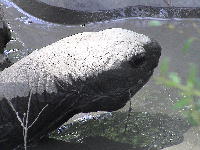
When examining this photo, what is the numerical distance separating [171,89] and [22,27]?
3.03 meters

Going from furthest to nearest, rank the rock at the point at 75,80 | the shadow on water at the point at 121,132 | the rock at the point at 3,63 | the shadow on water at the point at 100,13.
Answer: the shadow on water at the point at 100,13 < the rock at the point at 3,63 < the shadow on water at the point at 121,132 < the rock at the point at 75,80

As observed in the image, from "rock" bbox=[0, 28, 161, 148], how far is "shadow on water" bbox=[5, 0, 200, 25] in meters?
2.97

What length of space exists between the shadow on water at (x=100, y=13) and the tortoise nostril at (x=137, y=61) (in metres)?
3.08

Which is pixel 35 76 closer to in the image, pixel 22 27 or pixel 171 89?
pixel 171 89

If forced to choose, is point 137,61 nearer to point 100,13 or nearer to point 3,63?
point 3,63

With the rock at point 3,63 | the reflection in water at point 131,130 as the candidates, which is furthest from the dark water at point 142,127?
the rock at point 3,63

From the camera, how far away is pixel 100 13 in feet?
20.1

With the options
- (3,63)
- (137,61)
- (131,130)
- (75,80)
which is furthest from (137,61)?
(3,63)

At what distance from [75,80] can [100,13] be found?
11.3 ft

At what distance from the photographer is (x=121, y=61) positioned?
276cm

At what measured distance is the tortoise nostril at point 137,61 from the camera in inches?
110

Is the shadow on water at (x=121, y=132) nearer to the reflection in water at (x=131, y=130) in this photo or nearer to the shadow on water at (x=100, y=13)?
the reflection in water at (x=131, y=130)

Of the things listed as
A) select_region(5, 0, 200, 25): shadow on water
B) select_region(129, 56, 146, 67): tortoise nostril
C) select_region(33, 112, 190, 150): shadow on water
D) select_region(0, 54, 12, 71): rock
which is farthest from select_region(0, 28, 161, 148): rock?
select_region(5, 0, 200, 25): shadow on water

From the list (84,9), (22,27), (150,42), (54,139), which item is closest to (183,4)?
(84,9)
